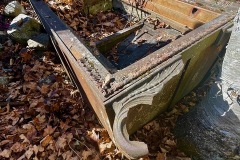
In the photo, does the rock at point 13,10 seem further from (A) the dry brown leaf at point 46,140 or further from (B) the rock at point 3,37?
(A) the dry brown leaf at point 46,140

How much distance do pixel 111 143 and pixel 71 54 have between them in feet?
4.35

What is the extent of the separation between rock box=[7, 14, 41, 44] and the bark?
2962 millimetres

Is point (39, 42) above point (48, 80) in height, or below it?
above

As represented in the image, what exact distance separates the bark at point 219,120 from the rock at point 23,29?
2.96 meters

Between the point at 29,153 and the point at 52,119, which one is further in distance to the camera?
the point at 52,119

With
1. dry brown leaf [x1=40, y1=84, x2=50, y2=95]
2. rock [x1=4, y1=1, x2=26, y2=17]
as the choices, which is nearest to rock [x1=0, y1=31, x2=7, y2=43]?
rock [x1=4, y1=1, x2=26, y2=17]

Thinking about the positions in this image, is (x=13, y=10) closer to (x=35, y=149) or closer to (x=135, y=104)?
(x=35, y=149)

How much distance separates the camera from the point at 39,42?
12.1 ft

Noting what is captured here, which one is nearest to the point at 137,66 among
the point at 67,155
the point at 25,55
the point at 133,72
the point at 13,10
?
the point at 133,72

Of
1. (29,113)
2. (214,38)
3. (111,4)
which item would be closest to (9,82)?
(29,113)

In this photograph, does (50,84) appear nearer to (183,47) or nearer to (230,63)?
(183,47)

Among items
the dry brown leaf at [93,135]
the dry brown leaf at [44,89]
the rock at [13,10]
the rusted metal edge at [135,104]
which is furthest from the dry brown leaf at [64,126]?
the rock at [13,10]

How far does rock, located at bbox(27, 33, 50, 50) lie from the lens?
12.1ft

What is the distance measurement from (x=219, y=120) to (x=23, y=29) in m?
3.42
